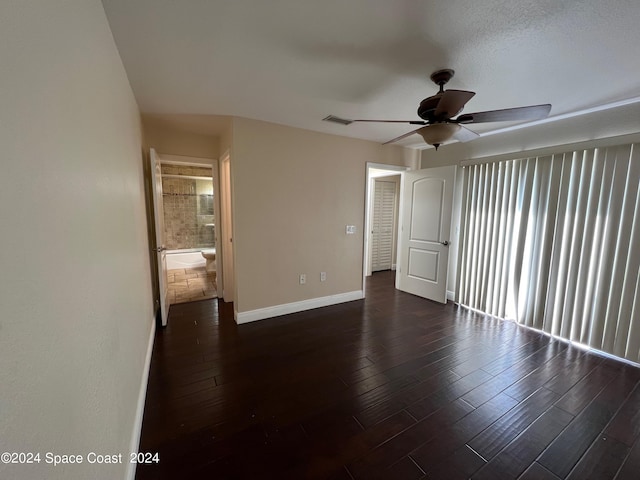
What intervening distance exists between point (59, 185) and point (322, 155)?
9.89 feet

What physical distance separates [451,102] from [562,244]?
2264 mm

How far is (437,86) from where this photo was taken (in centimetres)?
215

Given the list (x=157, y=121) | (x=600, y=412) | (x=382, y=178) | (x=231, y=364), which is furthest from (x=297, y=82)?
(x=382, y=178)

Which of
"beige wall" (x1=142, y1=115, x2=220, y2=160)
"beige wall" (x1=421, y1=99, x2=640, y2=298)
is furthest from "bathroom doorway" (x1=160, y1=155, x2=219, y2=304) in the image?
"beige wall" (x1=421, y1=99, x2=640, y2=298)

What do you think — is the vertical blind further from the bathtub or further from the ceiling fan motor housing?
the bathtub

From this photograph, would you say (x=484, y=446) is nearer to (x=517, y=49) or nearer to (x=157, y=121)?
(x=517, y=49)

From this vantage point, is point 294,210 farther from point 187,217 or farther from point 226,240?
point 187,217

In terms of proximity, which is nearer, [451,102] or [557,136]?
[451,102]

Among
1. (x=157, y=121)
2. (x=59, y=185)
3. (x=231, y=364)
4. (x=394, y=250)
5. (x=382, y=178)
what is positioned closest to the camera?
(x=59, y=185)

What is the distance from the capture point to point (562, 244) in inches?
111

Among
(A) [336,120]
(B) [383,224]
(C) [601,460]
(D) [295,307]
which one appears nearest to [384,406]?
(C) [601,460]

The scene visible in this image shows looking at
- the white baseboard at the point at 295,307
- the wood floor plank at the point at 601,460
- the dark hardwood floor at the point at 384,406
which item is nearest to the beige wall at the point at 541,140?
the white baseboard at the point at 295,307

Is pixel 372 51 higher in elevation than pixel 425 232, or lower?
higher

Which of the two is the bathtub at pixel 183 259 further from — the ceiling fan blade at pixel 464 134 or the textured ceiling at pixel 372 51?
the ceiling fan blade at pixel 464 134
